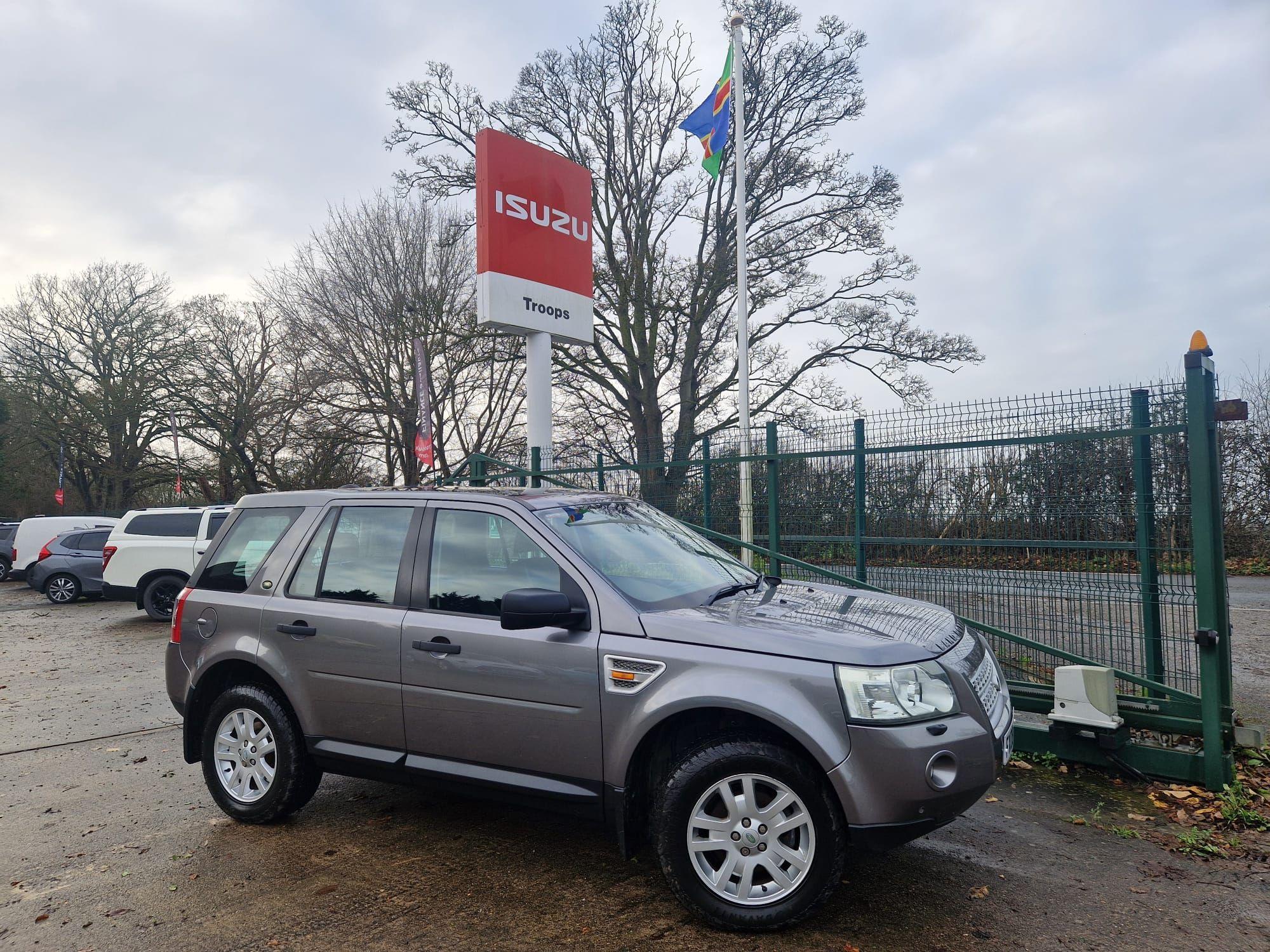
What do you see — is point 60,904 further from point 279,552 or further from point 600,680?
point 600,680

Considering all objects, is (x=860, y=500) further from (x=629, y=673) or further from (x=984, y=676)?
(x=629, y=673)

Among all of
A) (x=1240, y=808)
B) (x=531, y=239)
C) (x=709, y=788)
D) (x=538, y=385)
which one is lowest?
(x=1240, y=808)

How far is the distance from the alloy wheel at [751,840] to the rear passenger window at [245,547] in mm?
2929

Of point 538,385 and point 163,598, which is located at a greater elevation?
point 538,385

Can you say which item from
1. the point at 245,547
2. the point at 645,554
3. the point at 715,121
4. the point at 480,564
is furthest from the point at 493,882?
the point at 715,121

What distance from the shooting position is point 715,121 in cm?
1523

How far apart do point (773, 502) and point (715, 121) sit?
10.4 meters

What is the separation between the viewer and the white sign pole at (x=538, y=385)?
11.3 m

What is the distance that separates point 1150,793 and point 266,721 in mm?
4926

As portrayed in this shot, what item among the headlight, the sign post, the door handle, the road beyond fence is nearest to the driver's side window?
the door handle

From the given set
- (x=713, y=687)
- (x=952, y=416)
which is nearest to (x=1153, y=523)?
(x=952, y=416)

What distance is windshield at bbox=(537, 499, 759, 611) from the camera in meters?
3.89

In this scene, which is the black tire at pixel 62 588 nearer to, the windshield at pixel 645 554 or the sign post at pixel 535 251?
the sign post at pixel 535 251

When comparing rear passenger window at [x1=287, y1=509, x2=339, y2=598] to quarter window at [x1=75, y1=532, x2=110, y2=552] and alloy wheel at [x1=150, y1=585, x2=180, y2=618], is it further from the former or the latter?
quarter window at [x1=75, y1=532, x2=110, y2=552]
